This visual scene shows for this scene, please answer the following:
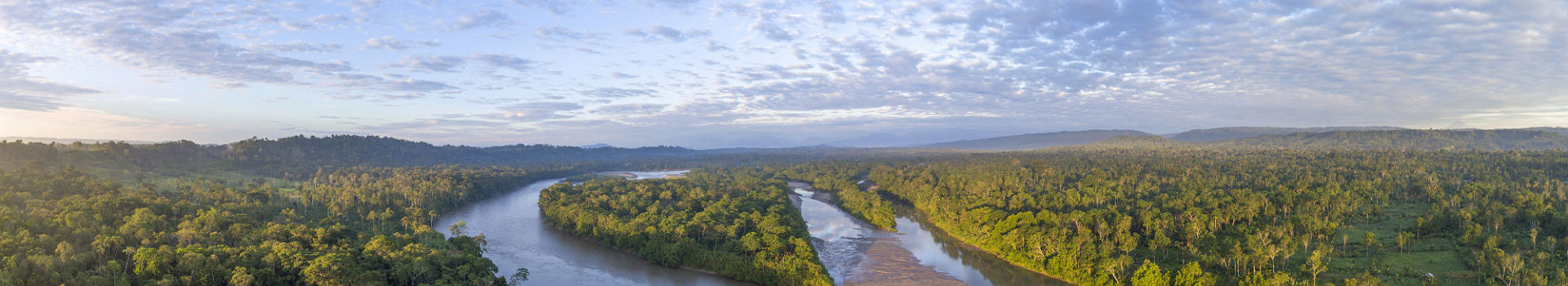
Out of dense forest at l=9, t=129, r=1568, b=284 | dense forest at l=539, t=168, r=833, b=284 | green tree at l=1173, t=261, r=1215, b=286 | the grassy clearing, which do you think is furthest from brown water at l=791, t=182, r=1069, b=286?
the grassy clearing

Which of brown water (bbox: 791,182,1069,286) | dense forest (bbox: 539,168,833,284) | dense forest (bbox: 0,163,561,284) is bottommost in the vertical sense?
brown water (bbox: 791,182,1069,286)

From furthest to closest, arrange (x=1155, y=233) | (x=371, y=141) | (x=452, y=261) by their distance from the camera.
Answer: (x=371, y=141), (x=1155, y=233), (x=452, y=261)

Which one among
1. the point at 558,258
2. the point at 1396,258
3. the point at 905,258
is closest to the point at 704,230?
the point at 558,258

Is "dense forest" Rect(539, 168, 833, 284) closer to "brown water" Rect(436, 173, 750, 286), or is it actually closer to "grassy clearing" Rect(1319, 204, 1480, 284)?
"brown water" Rect(436, 173, 750, 286)

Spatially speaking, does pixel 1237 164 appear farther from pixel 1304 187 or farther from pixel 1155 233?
pixel 1155 233

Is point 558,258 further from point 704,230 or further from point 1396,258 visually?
point 1396,258

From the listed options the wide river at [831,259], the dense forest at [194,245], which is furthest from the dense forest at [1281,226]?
the dense forest at [194,245]

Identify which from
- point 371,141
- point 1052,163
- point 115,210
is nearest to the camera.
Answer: point 115,210

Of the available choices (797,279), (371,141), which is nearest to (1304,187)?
(797,279)
